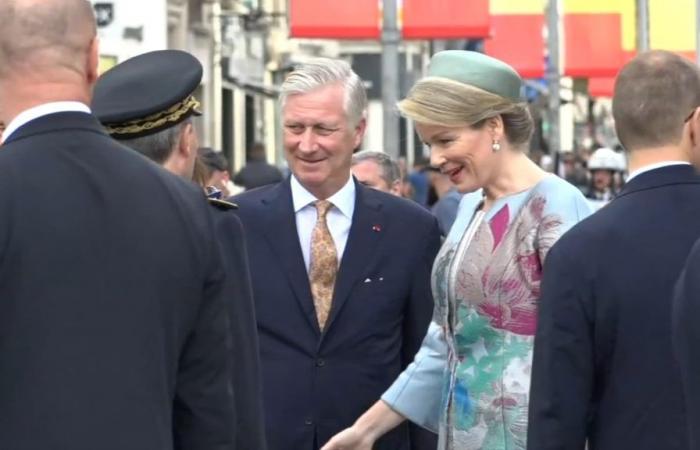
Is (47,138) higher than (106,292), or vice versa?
(47,138)

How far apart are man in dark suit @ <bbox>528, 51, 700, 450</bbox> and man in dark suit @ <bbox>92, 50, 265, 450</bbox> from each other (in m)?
0.69

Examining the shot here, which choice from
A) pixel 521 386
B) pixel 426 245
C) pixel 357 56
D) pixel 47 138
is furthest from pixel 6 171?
pixel 357 56

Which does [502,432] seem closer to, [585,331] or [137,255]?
[585,331]

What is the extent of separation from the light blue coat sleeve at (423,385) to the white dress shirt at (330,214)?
57cm

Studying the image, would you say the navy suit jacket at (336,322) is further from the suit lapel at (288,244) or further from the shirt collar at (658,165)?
the shirt collar at (658,165)

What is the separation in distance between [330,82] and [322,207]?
0.39 meters

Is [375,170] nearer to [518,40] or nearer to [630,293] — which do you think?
[630,293]

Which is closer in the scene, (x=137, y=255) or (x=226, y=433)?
(x=137, y=255)

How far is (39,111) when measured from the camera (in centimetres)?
418

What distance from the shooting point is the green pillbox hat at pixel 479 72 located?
601 centimetres

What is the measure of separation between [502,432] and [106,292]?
193 cm

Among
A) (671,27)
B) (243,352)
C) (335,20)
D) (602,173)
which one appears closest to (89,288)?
(243,352)

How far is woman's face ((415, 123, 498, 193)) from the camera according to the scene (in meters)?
6.00

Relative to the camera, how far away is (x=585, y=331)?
16.4 ft
